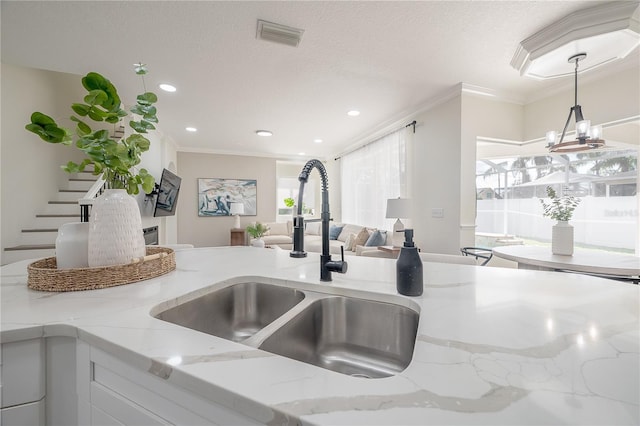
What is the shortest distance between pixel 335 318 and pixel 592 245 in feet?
20.0

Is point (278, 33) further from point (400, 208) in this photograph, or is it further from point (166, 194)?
point (166, 194)

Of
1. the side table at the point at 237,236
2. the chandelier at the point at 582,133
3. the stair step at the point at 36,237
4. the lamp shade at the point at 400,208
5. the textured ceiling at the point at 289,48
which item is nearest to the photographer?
the textured ceiling at the point at 289,48

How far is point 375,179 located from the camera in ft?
15.8

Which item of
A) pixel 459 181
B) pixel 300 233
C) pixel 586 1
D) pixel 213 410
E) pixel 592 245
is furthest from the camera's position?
pixel 592 245

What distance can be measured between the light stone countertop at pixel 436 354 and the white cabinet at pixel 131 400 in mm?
37

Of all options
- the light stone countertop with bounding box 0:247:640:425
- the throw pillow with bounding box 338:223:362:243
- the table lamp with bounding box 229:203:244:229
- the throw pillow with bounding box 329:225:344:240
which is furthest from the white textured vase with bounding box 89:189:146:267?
the table lamp with bounding box 229:203:244:229

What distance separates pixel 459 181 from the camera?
9.92 feet

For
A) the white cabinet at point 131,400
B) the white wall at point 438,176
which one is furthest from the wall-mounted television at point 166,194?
the white cabinet at point 131,400

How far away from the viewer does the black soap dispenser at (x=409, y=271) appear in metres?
0.85

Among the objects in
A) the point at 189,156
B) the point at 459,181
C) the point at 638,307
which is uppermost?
the point at 189,156

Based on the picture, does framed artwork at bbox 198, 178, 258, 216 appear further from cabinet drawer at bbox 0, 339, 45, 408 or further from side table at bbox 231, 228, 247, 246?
cabinet drawer at bbox 0, 339, 45, 408

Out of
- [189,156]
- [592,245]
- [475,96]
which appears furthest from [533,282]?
[189,156]

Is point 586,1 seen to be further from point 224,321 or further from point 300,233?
point 224,321

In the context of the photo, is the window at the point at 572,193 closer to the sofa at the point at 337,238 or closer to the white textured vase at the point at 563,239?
the white textured vase at the point at 563,239
